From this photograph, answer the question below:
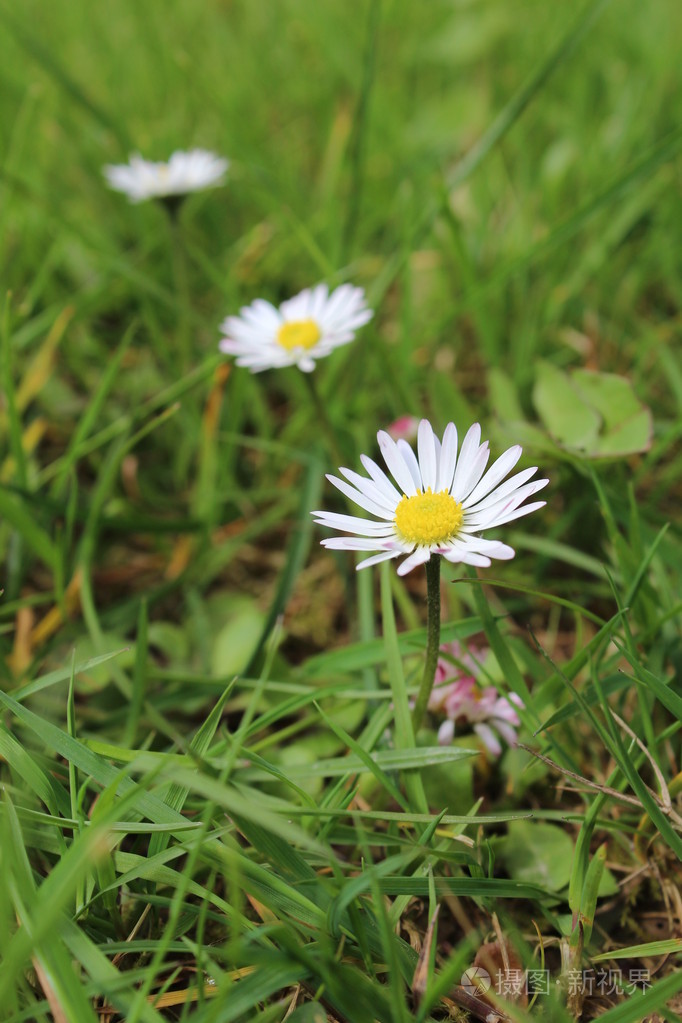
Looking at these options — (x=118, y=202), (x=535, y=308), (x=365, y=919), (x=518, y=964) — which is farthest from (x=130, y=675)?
(x=118, y=202)


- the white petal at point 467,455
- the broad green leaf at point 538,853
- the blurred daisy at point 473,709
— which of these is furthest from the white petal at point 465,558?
the broad green leaf at point 538,853

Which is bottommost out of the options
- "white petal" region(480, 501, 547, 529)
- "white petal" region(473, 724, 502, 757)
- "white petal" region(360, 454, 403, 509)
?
"white petal" region(473, 724, 502, 757)

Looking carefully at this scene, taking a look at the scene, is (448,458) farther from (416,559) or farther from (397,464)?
(416,559)

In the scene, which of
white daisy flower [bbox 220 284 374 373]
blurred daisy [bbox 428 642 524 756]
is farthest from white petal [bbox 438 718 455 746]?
white daisy flower [bbox 220 284 374 373]

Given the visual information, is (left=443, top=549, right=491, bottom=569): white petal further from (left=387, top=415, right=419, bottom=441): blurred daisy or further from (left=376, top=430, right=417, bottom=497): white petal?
(left=387, top=415, right=419, bottom=441): blurred daisy

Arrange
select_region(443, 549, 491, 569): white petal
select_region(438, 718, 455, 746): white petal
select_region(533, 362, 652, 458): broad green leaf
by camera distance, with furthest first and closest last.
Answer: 1. select_region(533, 362, 652, 458): broad green leaf
2. select_region(438, 718, 455, 746): white petal
3. select_region(443, 549, 491, 569): white petal

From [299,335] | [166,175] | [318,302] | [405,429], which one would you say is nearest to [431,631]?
[405,429]

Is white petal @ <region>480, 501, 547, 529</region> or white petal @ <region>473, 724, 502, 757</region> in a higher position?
white petal @ <region>480, 501, 547, 529</region>

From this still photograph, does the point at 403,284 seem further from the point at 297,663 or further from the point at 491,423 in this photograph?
the point at 297,663

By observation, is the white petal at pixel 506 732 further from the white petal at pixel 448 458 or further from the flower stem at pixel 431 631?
the white petal at pixel 448 458
